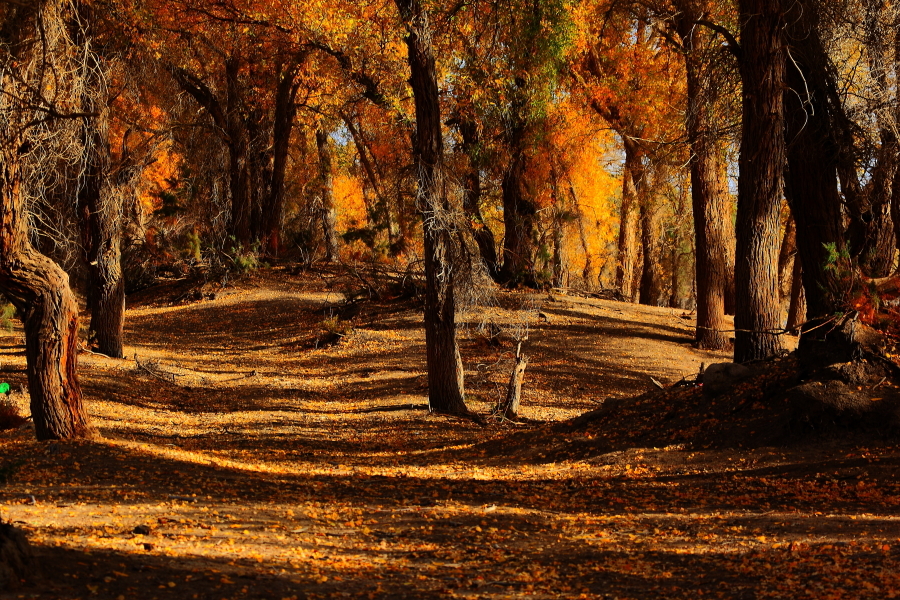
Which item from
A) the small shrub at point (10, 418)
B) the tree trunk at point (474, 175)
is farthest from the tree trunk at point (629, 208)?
the small shrub at point (10, 418)

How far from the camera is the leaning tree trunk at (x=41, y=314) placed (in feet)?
24.5

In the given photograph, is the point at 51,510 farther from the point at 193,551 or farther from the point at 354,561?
the point at 354,561

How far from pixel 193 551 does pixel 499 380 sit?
10136 millimetres

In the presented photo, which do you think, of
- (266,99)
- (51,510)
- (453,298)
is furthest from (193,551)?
(266,99)

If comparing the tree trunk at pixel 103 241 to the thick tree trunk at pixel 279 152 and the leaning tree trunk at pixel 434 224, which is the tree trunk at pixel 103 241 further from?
the thick tree trunk at pixel 279 152

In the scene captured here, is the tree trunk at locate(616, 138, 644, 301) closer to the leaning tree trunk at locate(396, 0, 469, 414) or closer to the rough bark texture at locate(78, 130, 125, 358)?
the leaning tree trunk at locate(396, 0, 469, 414)

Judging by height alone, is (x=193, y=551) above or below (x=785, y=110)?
below

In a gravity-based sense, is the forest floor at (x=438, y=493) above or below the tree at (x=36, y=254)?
below

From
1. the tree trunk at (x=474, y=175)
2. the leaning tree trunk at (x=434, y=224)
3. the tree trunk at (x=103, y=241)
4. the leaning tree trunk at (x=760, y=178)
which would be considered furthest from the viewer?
the tree trunk at (x=474, y=175)

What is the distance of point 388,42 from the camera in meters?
16.9

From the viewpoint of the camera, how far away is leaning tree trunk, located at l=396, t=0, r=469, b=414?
37.2ft

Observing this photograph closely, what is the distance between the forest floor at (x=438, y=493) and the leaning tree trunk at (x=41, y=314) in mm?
311

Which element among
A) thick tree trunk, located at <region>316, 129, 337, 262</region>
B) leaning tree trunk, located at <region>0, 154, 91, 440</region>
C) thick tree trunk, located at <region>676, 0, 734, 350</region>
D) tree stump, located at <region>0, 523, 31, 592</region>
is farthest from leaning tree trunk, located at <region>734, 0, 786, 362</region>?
thick tree trunk, located at <region>316, 129, 337, 262</region>

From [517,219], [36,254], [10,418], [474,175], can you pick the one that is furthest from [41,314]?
[517,219]
